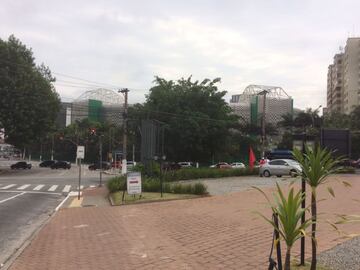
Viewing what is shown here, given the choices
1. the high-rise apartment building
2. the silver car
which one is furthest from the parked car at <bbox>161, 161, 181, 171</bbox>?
the high-rise apartment building

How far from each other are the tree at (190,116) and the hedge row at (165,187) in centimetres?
2386

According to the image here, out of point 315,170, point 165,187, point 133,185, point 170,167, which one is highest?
point 315,170

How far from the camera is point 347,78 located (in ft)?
458

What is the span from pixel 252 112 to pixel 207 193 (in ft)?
311

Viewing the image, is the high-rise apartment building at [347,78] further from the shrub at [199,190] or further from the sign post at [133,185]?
the sign post at [133,185]

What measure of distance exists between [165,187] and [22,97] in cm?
3890

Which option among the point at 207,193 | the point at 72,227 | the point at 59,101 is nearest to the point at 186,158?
the point at 59,101

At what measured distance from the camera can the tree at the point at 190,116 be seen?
175ft

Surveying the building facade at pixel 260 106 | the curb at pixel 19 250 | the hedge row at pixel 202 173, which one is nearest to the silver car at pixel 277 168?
the hedge row at pixel 202 173

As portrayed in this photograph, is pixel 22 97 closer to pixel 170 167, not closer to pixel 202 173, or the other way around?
pixel 170 167

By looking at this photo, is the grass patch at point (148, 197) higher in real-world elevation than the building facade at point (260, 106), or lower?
lower

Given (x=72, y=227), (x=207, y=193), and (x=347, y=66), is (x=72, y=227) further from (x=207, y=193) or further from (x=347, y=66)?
(x=347, y=66)

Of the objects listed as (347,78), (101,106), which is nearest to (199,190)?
(101,106)

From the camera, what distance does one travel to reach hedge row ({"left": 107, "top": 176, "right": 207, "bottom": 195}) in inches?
937
